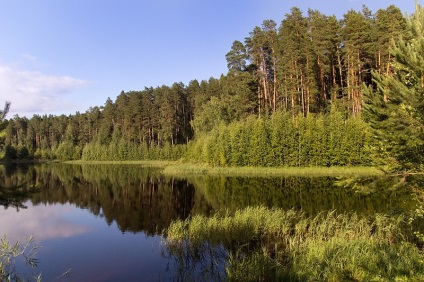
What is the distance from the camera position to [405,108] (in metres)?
10.2

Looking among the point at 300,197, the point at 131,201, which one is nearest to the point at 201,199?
the point at 131,201

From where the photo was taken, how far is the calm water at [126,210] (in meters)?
12.9

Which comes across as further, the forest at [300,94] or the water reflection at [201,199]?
the forest at [300,94]

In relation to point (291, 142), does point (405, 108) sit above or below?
above

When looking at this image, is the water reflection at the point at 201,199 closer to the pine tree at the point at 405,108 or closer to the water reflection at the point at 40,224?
the pine tree at the point at 405,108

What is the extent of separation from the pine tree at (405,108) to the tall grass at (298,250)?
3.14 metres

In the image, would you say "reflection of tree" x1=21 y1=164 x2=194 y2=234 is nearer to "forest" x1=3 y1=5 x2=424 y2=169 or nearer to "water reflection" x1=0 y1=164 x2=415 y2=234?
"water reflection" x1=0 y1=164 x2=415 y2=234

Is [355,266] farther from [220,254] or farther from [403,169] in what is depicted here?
[220,254]

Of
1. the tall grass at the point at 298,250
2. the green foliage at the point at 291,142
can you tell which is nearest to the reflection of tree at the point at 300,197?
the tall grass at the point at 298,250

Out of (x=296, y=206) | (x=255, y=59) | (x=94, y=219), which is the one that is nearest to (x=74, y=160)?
(x=255, y=59)

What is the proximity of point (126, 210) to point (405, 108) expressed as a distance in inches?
892

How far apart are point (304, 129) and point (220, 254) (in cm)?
4106

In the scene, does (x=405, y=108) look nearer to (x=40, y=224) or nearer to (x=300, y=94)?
(x=40, y=224)

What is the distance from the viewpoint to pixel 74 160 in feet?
351
